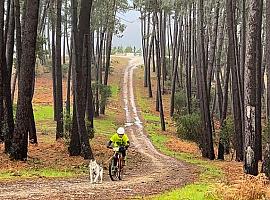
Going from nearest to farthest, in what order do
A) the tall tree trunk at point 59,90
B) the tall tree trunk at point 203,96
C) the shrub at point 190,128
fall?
the tall tree trunk at point 203,96, the tall tree trunk at point 59,90, the shrub at point 190,128

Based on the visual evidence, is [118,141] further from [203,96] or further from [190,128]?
[190,128]

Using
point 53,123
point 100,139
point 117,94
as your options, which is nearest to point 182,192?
point 100,139

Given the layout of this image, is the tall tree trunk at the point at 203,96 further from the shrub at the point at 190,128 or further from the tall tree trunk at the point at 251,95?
the tall tree trunk at the point at 251,95

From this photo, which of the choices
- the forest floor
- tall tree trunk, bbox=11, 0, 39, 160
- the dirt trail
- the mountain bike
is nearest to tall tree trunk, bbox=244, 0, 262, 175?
the forest floor

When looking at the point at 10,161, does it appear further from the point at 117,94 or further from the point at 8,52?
the point at 117,94

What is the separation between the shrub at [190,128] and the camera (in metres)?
28.1

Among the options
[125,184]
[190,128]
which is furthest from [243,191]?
[190,128]

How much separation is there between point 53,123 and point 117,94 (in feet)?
63.3

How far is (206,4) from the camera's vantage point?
33.1 m

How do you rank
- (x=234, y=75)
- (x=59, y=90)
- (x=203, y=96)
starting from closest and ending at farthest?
(x=234, y=75) → (x=203, y=96) → (x=59, y=90)

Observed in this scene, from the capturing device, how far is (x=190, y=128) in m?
29.0

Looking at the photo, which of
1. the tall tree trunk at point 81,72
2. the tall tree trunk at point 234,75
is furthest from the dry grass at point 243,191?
the tall tree trunk at point 234,75

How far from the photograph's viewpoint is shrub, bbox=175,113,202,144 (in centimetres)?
2814

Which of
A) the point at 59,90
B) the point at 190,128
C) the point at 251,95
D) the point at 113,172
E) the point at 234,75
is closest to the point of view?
the point at 251,95
